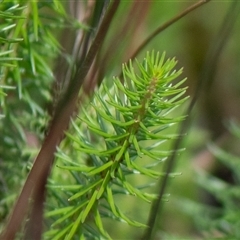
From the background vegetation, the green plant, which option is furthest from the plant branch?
the green plant

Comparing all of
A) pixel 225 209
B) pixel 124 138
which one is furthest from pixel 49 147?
pixel 225 209

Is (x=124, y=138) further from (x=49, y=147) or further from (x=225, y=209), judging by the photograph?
(x=225, y=209)

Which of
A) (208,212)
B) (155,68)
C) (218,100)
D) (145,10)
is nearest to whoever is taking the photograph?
(155,68)

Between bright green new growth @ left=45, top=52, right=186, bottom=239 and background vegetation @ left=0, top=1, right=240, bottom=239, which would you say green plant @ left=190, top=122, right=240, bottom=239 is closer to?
background vegetation @ left=0, top=1, right=240, bottom=239

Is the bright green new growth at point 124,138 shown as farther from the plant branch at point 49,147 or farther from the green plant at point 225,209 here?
the green plant at point 225,209

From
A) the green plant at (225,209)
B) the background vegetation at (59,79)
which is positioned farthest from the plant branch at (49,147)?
the green plant at (225,209)

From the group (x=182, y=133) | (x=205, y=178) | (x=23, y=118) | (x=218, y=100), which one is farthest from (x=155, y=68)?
(x=218, y=100)

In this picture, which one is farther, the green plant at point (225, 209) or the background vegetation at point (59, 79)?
the green plant at point (225, 209)

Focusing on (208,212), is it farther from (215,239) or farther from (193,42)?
(193,42)
